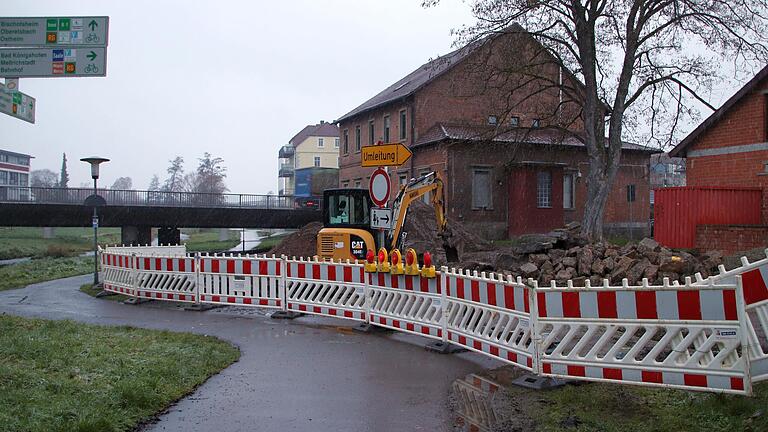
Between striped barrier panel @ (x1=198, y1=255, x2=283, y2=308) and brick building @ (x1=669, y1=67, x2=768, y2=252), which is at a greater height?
brick building @ (x1=669, y1=67, x2=768, y2=252)

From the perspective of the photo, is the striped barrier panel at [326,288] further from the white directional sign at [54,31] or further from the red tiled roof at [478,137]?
the red tiled roof at [478,137]

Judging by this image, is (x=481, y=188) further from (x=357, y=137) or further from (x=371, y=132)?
(x=357, y=137)

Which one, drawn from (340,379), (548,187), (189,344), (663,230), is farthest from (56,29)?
(548,187)

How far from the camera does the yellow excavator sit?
14.5 m

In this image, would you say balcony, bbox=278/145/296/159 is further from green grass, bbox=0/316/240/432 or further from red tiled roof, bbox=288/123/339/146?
green grass, bbox=0/316/240/432

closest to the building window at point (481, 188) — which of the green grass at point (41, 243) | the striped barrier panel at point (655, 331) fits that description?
the green grass at point (41, 243)

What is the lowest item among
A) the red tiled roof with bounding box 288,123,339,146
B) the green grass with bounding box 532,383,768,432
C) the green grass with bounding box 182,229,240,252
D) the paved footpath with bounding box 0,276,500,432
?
the paved footpath with bounding box 0,276,500,432

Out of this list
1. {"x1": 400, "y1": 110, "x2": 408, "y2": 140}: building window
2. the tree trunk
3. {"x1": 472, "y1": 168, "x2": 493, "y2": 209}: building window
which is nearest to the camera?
the tree trunk

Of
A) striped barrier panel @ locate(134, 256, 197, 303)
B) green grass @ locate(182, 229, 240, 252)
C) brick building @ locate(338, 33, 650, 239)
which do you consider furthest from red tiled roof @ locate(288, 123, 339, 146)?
striped barrier panel @ locate(134, 256, 197, 303)

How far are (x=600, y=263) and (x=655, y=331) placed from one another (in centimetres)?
850

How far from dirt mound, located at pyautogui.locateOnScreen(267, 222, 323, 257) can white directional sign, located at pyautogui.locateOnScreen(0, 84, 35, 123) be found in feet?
66.1

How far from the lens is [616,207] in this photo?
133 ft

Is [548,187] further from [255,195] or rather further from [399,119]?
[255,195]

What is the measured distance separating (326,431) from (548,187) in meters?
32.8
